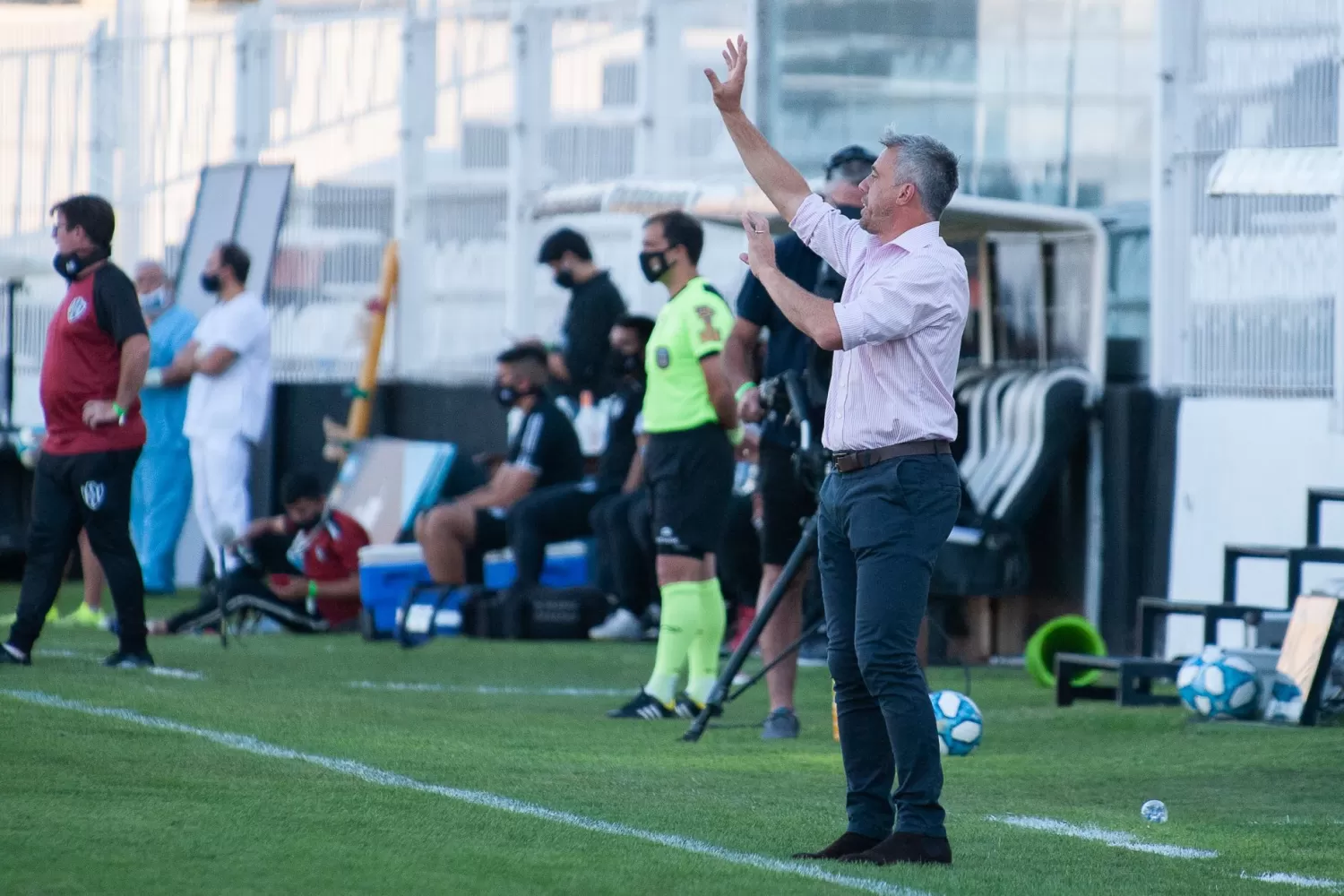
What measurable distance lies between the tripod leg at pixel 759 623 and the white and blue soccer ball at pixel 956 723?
645mm

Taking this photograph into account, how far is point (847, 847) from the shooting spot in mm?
5477

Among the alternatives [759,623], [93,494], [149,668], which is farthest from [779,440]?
[149,668]

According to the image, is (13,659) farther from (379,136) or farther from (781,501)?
(379,136)

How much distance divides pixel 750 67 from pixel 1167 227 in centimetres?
449

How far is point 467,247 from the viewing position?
17562mm

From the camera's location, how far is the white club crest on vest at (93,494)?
9.59 meters

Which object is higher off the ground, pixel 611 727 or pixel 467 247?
pixel 467 247

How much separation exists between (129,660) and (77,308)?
1547 mm

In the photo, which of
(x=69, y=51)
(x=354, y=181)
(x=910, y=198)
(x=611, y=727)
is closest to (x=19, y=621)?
(x=611, y=727)

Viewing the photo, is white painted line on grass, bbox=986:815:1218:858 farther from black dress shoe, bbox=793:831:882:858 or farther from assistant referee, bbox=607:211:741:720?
assistant referee, bbox=607:211:741:720

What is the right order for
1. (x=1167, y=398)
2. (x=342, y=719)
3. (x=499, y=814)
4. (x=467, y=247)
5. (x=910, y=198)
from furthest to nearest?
(x=467, y=247), (x=1167, y=398), (x=342, y=719), (x=499, y=814), (x=910, y=198)

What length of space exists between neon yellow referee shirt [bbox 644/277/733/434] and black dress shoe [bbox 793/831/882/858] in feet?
11.5

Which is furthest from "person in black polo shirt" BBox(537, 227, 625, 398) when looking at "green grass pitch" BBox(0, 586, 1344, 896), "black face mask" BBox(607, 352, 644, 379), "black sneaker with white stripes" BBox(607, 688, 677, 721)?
"black sneaker with white stripes" BBox(607, 688, 677, 721)

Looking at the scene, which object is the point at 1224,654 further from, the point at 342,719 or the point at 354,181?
the point at 354,181
